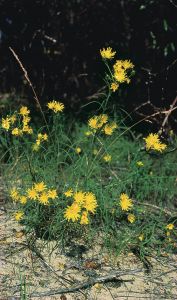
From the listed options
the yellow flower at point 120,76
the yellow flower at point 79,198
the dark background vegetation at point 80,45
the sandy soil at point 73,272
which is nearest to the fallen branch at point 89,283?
the sandy soil at point 73,272

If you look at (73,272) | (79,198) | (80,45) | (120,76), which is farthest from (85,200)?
(80,45)

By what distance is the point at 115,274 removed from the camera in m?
2.47

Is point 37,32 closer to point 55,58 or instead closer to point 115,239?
point 55,58

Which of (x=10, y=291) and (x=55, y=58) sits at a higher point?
(x=55, y=58)

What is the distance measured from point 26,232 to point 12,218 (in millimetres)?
264

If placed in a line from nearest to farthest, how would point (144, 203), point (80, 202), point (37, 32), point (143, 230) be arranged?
point (80, 202), point (143, 230), point (144, 203), point (37, 32)

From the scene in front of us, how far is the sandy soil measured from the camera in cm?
231

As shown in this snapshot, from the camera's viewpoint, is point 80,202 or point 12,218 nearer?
point 80,202

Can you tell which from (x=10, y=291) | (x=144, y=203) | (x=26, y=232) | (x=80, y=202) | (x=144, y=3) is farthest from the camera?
(x=144, y=3)

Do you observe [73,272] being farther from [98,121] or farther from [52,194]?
[98,121]

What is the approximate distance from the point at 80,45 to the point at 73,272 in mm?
3372

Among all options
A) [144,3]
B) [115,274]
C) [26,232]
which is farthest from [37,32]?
[115,274]

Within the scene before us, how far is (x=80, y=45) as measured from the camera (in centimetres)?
531

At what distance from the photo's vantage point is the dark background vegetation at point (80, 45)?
15.6 ft
